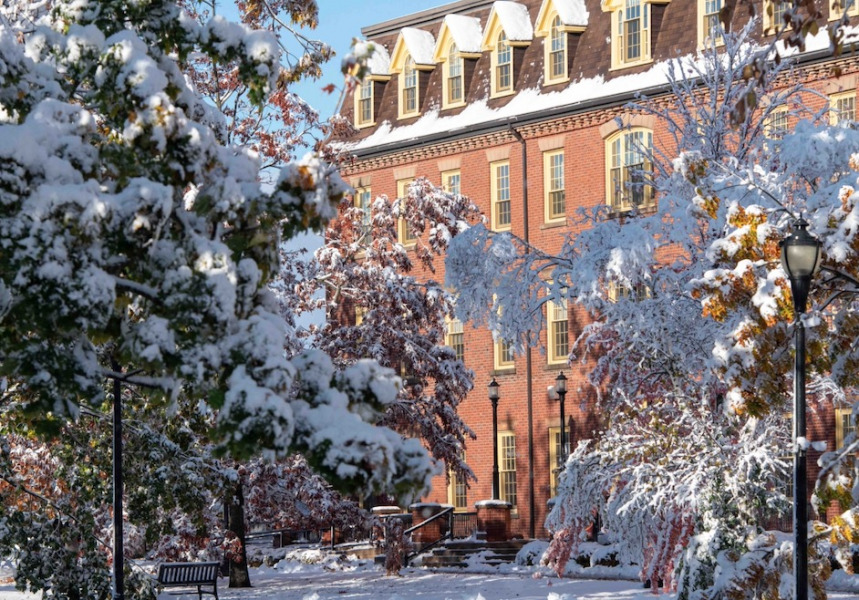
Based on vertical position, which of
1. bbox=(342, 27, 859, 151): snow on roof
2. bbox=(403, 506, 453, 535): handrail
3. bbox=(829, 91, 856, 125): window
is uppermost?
bbox=(342, 27, 859, 151): snow on roof

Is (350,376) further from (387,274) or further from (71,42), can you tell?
(387,274)

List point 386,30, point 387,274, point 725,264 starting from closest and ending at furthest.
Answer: point 725,264 < point 387,274 < point 386,30

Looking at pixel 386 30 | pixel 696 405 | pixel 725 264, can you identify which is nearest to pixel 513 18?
pixel 386 30

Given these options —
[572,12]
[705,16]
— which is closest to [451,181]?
[572,12]

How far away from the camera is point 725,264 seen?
17000 mm

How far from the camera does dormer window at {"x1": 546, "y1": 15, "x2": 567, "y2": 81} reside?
4303 cm

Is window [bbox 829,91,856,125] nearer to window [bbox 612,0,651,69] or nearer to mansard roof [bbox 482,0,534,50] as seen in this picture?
window [bbox 612,0,651,69]

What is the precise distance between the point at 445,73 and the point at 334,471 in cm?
3956

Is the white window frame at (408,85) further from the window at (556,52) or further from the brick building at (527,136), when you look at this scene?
the window at (556,52)

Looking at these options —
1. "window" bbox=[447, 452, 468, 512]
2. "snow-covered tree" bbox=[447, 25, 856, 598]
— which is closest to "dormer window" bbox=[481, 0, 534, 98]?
"window" bbox=[447, 452, 468, 512]

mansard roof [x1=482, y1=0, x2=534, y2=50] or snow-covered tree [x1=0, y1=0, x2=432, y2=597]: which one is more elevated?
mansard roof [x1=482, y1=0, x2=534, y2=50]

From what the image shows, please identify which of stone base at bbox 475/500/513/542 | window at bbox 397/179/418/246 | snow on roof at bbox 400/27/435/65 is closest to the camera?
→ stone base at bbox 475/500/513/542

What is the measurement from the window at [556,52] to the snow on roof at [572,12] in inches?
13.1

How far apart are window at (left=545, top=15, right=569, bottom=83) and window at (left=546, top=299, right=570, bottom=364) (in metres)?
6.74
